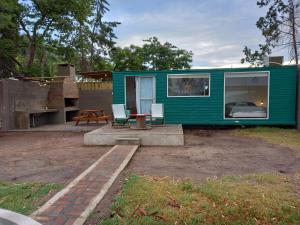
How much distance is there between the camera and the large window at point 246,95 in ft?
37.0

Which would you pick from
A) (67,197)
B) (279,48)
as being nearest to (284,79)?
(279,48)

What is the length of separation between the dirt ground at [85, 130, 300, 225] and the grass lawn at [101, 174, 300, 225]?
0.92 ft

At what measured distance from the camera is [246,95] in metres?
11.4

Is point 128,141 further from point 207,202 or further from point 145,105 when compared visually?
point 207,202

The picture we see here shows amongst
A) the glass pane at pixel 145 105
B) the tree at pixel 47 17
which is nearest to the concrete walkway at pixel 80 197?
the glass pane at pixel 145 105

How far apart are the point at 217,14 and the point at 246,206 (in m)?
12.2

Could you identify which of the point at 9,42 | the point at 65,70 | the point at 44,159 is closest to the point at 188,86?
the point at 44,159

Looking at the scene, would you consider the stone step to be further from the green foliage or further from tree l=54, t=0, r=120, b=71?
the green foliage

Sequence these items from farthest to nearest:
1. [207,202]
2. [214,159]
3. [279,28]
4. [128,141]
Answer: [279,28] → [128,141] → [214,159] → [207,202]

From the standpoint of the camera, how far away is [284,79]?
438 inches

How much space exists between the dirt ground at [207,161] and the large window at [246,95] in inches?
98.5

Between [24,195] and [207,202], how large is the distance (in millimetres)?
2402

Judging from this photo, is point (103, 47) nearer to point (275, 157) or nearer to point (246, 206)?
point (275, 157)

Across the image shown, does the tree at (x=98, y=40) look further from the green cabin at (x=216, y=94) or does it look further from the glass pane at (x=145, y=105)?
the glass pane at (x=145, y=105)
